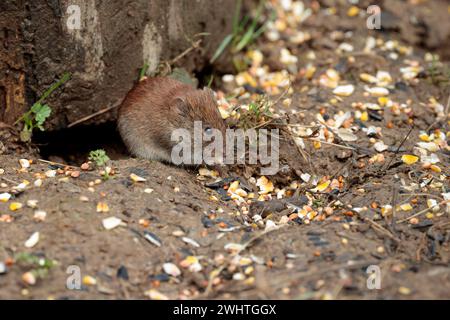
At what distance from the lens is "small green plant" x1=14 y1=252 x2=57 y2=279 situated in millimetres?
4270

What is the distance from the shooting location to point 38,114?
18.7ft

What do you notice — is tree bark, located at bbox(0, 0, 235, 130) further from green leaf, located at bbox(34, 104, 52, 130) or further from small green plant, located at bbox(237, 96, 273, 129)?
small green plant, located at bbox(237, 96, 273, 129)

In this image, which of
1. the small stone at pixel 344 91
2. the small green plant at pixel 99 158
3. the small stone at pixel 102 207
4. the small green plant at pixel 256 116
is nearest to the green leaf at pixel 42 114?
the small green plant at pixel 99 158

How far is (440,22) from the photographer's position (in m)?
8.07

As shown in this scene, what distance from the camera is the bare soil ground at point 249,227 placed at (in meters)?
4.30

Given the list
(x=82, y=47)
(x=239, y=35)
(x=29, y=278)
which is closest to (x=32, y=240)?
(x=29, y=278)

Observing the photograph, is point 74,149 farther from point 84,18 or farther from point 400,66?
point 400,66

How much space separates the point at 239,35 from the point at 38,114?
2.85 meters

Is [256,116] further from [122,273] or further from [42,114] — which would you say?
[122,273]

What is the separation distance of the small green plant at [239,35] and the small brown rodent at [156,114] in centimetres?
131

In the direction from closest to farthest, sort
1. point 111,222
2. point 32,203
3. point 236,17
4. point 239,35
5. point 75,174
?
1. point 111,222
2. point 32,203
3. point 75,174
4. point 236,17
5. point 239,35

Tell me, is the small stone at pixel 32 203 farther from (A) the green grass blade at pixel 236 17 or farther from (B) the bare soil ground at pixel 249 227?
(A) the green grass blade at pixel 236 17
